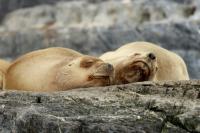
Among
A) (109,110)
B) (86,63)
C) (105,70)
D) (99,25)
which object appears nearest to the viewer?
(109,110)

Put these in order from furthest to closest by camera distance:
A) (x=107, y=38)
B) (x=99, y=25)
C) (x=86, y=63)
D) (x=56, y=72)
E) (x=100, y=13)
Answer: (x=100, y=13)
(x=99, y=25)
(x=107, y=38)
(x=56, y=72)
(x=86, y=63)

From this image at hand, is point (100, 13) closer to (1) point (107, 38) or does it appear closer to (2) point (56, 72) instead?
(1) point (107, 38)

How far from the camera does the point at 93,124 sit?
5.21 metres

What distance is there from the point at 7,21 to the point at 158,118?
48.6 ft

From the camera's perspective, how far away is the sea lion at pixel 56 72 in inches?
272

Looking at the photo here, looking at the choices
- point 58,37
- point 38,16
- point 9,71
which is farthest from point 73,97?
point 38,16

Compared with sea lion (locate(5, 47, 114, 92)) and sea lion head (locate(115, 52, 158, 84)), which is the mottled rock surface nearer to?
sea lion (locate(5, 47, 114, 92))

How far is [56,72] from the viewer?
7.27 meters

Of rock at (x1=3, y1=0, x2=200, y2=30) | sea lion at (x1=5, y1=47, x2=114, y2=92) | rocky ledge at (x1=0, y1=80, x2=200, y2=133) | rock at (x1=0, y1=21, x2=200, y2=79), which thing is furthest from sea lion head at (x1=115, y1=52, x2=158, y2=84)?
rock at (x1=3, y1=0, x2=200, y2=30)

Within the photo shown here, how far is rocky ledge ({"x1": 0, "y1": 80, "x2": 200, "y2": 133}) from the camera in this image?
518 centimetres

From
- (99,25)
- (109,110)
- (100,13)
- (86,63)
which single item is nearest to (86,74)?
(86,63)

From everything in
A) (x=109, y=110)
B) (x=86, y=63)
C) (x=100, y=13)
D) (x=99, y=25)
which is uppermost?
(x=100, y=13)

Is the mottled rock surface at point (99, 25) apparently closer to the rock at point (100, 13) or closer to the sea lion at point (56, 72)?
the rock at point (100, 13)

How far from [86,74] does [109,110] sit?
1539mm
